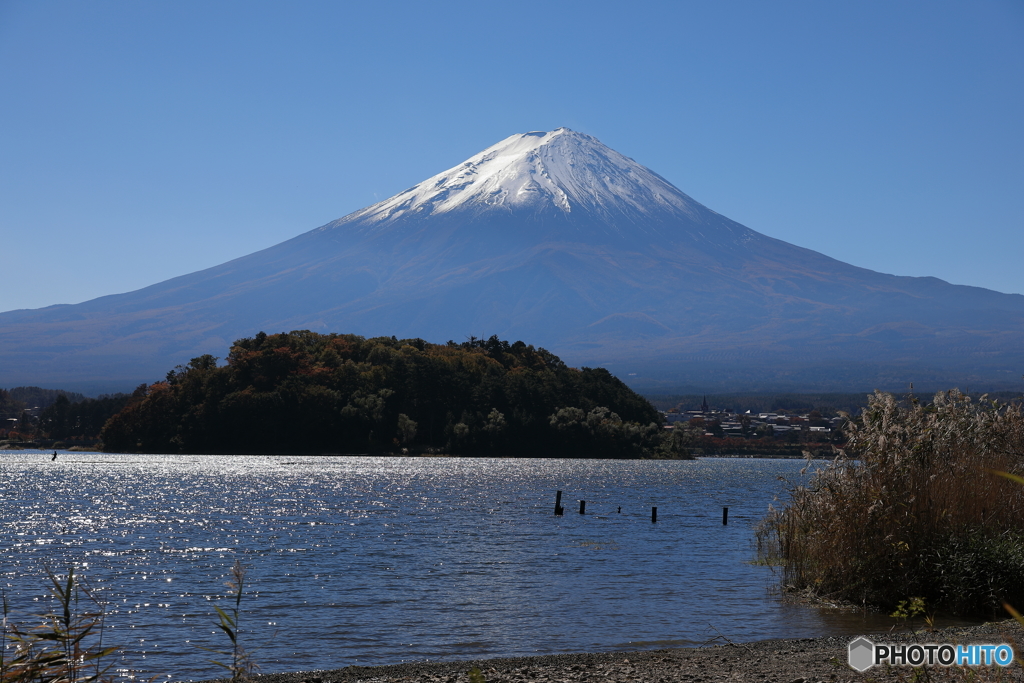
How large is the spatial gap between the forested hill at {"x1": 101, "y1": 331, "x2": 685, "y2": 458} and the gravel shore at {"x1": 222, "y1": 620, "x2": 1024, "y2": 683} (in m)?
86.4

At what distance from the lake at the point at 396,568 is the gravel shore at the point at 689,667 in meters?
1.33

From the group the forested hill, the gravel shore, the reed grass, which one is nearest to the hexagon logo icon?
the gravel shore

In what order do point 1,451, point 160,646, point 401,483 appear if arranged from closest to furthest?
1. point 160,646
2. point 401,483
3. point 1,451

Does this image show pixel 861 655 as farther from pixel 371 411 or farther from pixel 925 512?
pixel 371 411

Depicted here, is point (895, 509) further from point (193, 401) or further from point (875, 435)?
point (193, 401)

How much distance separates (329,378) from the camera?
107 m

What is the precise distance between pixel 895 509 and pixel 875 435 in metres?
1.71

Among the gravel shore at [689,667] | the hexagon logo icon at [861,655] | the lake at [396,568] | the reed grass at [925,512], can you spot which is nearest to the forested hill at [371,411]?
the lake at [396,568]

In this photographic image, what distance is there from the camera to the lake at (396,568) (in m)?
19.8

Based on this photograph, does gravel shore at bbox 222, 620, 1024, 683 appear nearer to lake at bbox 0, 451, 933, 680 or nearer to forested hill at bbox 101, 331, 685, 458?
lake at bbox 0, 451, 933, 680

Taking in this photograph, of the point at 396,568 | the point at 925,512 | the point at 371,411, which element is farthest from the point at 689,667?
the point at 371,411

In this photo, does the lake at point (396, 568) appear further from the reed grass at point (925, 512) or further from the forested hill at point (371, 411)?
the forested hill at point (371, 411)

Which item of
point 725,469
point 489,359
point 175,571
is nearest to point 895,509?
point 175,571

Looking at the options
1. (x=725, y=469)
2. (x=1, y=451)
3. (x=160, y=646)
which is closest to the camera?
(x=160, y=646)
